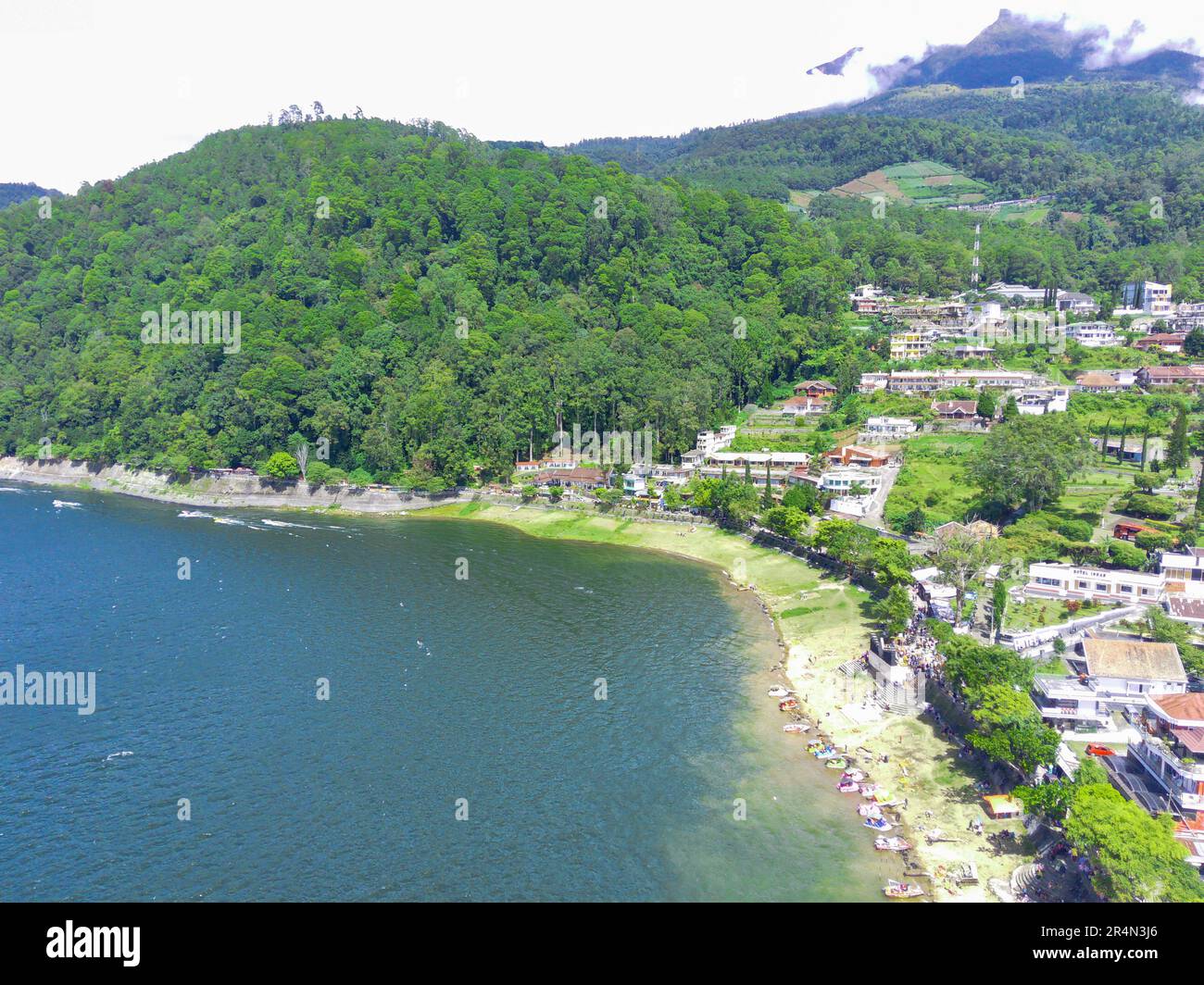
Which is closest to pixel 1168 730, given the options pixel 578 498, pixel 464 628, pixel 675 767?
pixel 675 767

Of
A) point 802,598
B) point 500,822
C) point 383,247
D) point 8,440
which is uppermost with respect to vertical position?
point 383,247

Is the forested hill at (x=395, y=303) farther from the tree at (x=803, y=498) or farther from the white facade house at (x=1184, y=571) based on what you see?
the white facade house at (x=1184, y=571)

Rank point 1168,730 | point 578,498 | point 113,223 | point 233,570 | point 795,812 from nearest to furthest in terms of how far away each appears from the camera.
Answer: point 1168,730 < point 795,812 < point 233,570 < point 578,498 < point 113,223


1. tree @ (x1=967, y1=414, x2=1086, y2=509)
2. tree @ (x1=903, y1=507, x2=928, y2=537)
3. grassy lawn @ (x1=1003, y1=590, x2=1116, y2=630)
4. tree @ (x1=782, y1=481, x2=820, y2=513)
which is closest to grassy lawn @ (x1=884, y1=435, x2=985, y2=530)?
tree @ (x1=903, y1=507, x2=928, y2=537)

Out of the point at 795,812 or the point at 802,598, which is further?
the point at 802,598

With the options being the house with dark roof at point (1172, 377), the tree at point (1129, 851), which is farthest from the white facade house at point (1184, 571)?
the house with dark roof at point (1172, 377)

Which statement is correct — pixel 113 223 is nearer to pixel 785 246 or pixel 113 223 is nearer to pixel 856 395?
pixel 785 246

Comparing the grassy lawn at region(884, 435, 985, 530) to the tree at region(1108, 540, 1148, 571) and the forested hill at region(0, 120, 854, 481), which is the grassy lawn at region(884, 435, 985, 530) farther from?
the forested hill at region(0, 120, 854, 481)
